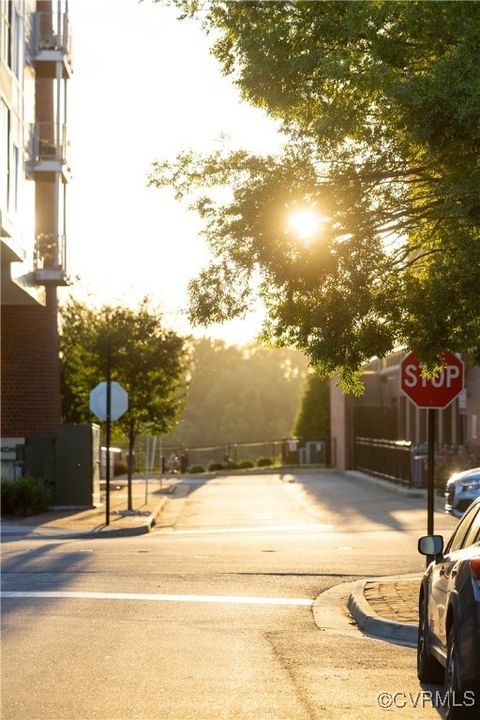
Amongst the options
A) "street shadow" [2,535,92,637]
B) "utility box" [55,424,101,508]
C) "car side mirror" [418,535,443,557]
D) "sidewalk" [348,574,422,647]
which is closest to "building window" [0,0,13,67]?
"utility box" [55,424,101,508]

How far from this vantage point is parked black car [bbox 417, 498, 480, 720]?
23.9 ft

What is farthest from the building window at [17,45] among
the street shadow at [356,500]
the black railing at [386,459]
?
the black railing at [386,459]

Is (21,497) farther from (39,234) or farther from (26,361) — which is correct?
(39,234)

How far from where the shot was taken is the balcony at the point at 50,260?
35406 millimetres

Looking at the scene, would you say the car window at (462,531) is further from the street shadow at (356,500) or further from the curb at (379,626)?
the street shadow at (356,500)

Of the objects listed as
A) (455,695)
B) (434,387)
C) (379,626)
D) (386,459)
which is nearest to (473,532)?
(455,695)

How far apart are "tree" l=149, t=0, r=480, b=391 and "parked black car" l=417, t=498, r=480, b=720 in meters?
3.61

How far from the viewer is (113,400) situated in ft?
95.7

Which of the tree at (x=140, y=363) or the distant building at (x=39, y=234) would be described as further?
the tree at (x=140, y=363)

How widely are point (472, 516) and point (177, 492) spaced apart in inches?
1367

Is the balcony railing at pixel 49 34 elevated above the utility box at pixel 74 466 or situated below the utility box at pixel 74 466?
above

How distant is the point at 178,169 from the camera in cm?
1423

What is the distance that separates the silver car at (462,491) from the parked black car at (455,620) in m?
12.6

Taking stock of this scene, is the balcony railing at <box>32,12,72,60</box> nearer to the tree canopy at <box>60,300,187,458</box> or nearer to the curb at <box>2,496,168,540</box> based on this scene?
the tree canopy at <box>60,300,187,458</box>
